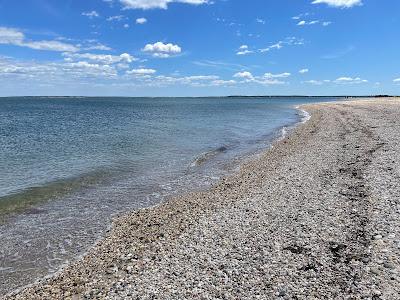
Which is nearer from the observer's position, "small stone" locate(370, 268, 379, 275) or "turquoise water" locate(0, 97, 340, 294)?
"small stone" locate(370, 268, 379, 275)

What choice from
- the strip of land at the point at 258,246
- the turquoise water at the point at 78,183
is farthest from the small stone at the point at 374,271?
the turquoise water at the point at 78,183

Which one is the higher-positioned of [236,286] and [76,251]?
[236,286]

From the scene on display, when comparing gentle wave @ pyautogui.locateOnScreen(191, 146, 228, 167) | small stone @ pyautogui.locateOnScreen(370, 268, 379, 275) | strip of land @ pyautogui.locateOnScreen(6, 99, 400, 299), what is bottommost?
gentle wave @ pyautogui.locateOnScreen(191, 146, 228, 167)

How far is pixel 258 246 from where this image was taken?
31.1 feet

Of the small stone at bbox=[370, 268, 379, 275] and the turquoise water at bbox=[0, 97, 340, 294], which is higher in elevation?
the small stone at bbox=[370, 268, 379, 275]

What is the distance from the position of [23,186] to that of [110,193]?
15.2 ft

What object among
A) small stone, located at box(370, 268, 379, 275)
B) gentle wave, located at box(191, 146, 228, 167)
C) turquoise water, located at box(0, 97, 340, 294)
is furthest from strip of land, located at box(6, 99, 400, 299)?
gentle wave, located at box(191, 146, 228, 167)

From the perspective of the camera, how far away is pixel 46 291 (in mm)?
8453

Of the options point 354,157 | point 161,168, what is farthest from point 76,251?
point 354,157

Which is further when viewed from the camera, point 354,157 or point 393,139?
point 393,139

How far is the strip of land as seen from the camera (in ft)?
24.7

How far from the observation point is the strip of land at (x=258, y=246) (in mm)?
7520

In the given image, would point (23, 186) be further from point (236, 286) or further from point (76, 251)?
point (236, 286)

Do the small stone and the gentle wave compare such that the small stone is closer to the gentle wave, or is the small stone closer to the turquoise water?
the turquoise water
